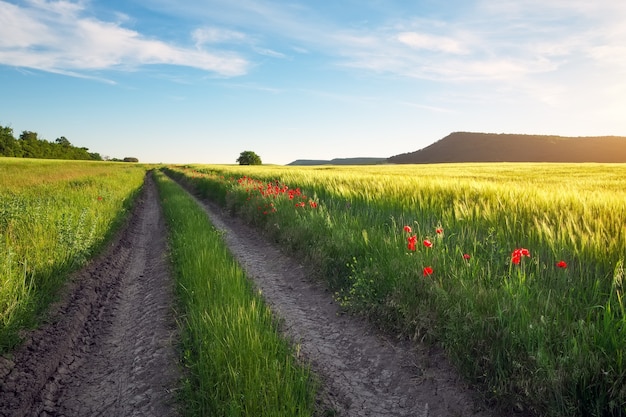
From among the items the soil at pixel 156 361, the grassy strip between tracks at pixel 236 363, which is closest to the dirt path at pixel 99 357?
the soil at pixel 156 361

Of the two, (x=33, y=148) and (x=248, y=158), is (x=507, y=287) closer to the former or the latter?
(x=248, y=158)

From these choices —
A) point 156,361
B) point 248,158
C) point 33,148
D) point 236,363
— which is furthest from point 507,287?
point 33,148

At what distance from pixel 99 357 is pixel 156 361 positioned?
773 mm

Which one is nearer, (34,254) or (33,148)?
(34,254)

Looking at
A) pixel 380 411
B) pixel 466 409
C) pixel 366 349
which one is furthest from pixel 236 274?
pixel 466 409

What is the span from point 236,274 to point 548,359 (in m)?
3.92

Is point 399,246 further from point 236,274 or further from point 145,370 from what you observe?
point 145,370

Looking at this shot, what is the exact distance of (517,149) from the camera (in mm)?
93812

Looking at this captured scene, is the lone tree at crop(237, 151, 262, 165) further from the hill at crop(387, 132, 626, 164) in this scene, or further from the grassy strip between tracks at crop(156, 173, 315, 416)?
the grassy strip between tracks at crop(156, 173, 315, 416)

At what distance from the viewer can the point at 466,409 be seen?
3.10 meters

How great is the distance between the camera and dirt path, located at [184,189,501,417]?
3223 mm

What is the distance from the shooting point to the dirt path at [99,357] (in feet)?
11.0

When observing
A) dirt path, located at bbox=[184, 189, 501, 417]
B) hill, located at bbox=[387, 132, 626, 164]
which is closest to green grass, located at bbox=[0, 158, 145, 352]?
dirt path, located at bbox=[184, 189, 501, 417]

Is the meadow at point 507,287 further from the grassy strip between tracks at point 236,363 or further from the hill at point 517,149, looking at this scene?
the hill at point 517,149
